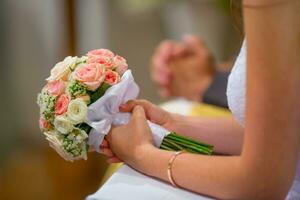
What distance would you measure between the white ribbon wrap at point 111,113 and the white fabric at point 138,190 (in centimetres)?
7

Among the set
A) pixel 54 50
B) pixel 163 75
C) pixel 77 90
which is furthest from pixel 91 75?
pixel 54 50

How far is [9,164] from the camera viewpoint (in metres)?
3.09

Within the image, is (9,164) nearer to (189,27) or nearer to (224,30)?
(189,27)

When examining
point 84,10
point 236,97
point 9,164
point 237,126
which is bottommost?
point 9,164

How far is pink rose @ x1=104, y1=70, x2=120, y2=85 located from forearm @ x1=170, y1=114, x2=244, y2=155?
0.66 feet

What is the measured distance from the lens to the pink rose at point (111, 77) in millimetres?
993

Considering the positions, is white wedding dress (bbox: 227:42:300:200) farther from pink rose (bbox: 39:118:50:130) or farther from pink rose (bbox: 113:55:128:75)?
pink rose (bbox: 39:118:50:130)

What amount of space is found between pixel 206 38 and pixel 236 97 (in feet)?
8.60

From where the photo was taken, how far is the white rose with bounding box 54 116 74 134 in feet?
3.17

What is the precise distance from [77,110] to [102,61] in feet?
0.32

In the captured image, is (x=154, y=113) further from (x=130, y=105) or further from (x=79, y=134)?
(x=79, y=134)

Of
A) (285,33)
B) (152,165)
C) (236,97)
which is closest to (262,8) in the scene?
(285,33)

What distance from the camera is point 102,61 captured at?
1.00 meters

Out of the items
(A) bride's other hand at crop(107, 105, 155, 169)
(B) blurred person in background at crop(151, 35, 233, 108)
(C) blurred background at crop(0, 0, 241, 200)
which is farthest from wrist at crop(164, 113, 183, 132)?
(C) blurred background at crop(0, 0, 241, 200)
